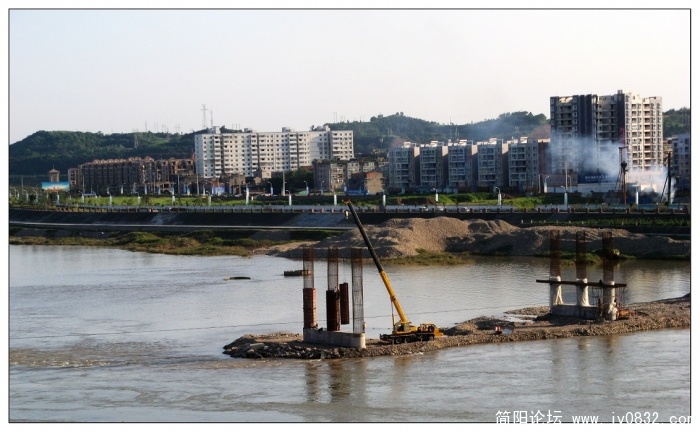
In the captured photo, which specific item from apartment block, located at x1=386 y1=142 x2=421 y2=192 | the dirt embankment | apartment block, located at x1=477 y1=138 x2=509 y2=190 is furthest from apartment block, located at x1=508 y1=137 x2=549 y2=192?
the dirt embankment

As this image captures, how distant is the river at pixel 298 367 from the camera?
11945 millimetres

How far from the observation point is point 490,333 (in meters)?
16.1

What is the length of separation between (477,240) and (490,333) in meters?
15.0

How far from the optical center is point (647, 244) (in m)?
28.1

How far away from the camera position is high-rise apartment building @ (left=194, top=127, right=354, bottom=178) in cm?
9769

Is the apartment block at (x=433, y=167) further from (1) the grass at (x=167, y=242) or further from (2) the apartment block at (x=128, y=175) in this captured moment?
(1) the grass at (x=167, y=242)

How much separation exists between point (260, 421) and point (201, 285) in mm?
12530

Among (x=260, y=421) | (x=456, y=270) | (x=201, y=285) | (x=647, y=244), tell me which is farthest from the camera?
(x=647, y=244)

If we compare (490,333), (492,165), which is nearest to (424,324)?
(490,333)

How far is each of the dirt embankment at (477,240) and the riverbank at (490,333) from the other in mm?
10147

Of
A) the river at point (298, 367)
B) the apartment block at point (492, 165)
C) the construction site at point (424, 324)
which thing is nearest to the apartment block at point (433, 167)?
the apartment block at point (492, 165)

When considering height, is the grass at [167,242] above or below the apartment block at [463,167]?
below

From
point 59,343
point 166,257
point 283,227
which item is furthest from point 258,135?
point 59,343

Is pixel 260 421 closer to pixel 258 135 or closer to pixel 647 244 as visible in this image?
pixel 647 244
